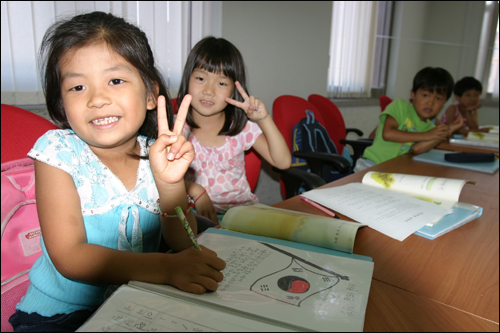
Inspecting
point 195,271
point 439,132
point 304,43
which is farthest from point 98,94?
point 304,43

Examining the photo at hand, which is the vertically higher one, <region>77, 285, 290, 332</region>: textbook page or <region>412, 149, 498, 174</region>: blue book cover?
<region>77, 285, 290, 332</region>: textbook page

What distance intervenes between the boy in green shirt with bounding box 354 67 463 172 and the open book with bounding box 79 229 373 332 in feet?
5.19

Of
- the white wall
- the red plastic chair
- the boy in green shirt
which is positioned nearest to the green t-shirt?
the boy in green shirt

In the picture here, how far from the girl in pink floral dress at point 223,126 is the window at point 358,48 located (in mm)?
2210

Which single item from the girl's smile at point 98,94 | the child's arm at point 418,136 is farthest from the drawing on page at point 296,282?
the child's arm at point 418,136

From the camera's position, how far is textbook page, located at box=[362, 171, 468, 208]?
92 centimetres

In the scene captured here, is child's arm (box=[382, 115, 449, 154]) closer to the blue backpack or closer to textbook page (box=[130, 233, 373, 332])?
the blue backpack

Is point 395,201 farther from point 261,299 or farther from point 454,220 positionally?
point 261,299

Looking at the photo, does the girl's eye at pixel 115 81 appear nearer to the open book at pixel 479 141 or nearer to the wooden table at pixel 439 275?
the wooden table at pixel 439 275

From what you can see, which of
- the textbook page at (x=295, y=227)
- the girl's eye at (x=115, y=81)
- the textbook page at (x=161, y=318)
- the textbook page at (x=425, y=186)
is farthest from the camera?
the textbook page at (x=425, y=186)

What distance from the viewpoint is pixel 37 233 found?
0.74 meters

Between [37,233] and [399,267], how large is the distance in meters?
0.74

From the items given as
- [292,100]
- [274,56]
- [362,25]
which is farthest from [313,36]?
[362,25]

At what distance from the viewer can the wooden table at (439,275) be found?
45cm
